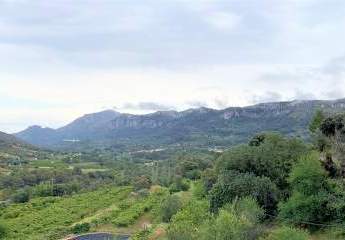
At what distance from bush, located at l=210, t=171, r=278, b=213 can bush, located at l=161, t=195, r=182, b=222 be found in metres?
13.0

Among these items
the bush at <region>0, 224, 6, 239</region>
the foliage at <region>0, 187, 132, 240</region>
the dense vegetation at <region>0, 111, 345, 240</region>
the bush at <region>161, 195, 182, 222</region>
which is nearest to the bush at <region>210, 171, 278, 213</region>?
the dense vegetation at <region>0, 111, 345, 240</region>

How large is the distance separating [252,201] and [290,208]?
382 centimetres

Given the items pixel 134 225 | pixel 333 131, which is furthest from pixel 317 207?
pixel 134 225

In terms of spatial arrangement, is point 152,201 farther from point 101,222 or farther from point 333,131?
point 333,131

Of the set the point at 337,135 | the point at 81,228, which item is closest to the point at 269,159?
the point at 337,135

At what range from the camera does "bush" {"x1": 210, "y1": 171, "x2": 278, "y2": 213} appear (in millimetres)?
56406

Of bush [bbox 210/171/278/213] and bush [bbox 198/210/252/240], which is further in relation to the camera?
bush [bbox 210/171/278/213]

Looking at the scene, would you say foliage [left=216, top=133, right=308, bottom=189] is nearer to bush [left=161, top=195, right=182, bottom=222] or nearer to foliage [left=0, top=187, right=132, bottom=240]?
bush [left=161, top=195, right=182, bottom=222]

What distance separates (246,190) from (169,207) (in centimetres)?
1776

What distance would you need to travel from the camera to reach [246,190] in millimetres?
56438

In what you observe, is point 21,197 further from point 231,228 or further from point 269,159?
point 231,228

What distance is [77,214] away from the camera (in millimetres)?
97125

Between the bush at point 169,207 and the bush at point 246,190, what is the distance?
42.7 feet

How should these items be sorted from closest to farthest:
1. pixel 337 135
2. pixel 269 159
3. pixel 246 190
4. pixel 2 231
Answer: pixel 337 135
pixel 246 190
pixel 269 159
pixel 2 231
